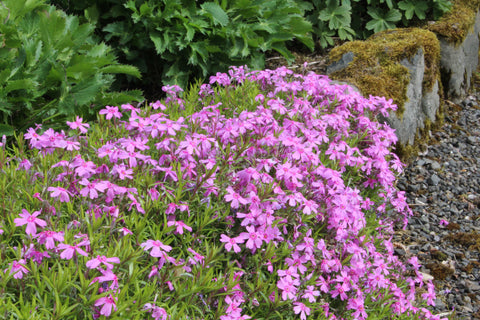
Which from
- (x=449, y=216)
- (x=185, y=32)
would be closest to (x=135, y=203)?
(x=185, y=32)

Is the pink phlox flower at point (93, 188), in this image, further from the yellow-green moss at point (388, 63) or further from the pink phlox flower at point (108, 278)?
the yellow-green moss at point (388, 63)

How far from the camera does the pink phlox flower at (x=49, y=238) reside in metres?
1.79

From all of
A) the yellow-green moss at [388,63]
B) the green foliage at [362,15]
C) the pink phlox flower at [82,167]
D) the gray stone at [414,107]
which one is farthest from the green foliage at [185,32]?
the pink phlox flower at [82,167]

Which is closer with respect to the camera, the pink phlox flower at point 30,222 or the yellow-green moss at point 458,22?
the pink phlox flower at point 30,222

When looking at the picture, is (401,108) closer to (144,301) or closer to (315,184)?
(315,184)

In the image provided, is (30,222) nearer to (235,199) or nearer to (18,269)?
(18,269)

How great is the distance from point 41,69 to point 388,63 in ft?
10.2

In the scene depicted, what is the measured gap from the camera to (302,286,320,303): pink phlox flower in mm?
2126

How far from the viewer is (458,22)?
6.33 m

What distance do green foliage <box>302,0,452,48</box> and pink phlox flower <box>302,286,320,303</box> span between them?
427 cm

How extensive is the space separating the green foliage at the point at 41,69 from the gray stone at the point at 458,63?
4088mm

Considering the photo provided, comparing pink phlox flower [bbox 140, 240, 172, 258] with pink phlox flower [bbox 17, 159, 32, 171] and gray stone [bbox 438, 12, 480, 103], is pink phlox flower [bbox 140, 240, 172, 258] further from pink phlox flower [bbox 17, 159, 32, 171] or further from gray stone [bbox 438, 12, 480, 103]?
gray stone [bbox 438, 12, 480, 103]

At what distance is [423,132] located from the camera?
5320 mm

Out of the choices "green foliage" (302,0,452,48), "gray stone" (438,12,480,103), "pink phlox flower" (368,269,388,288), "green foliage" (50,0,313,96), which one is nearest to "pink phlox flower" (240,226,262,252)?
"pink phlox flower" (368,269,388,288)
